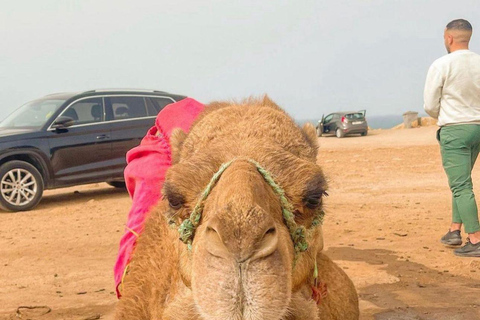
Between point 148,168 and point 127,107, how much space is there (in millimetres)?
9857

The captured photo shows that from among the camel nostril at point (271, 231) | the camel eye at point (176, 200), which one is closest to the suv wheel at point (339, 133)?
the camel eye at point (176, 200)

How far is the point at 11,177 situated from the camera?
11.4 metres

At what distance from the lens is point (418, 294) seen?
5.71m

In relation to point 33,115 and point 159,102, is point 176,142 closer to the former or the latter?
point 33,115

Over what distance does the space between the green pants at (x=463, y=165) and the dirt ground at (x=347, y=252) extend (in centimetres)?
51

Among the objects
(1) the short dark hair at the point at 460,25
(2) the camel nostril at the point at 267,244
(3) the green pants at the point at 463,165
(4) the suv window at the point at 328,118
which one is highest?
(1) the short dark hair at the point at 460,25

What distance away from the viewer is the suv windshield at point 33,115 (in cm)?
1231

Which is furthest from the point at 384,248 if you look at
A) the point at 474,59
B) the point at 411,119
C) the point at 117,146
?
the point at 411,119

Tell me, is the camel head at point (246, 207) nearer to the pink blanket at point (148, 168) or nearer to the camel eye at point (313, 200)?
the camel eye at point (313, 200)

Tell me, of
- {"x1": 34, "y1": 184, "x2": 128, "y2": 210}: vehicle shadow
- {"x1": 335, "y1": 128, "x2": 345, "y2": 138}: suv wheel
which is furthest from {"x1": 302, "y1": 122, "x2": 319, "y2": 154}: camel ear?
{"x1": 335, "y1": 128, "x2": 345, "y2": 138}: suv wheel

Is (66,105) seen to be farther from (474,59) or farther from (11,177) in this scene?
(474,59)

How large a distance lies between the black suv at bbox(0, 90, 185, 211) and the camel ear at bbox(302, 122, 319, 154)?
30.2ft

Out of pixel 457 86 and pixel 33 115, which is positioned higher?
pixel 457 86

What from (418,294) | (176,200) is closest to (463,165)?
(418,294)
